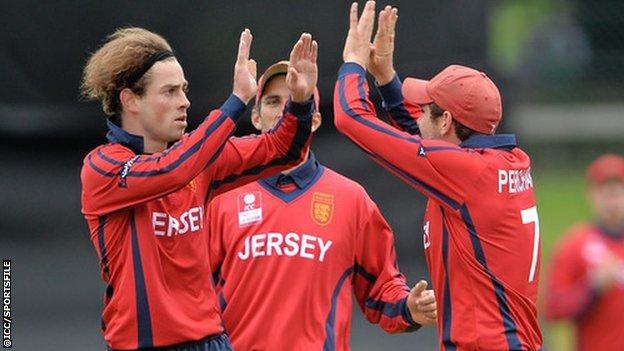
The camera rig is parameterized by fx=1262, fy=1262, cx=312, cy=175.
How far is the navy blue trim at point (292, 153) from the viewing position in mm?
4246

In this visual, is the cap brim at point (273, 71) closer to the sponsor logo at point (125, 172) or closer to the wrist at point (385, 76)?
the wrist at point (385, 76)

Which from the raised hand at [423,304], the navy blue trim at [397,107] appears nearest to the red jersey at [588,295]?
the raised hand at [423,304]

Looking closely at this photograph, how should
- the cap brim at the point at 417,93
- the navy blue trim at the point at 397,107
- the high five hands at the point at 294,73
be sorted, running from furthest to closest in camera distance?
the navy blue trim at the point at 397,107 < the cap brim at the point at 417,93 < the high five hands at the point at 294,73

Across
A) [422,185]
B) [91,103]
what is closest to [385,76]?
[422,185]

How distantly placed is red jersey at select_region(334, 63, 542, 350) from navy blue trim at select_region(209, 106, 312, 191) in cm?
12

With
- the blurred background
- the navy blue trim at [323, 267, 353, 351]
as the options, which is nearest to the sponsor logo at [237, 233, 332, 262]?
the navy blue trim at [323, 267, 353, 351]

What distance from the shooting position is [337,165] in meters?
6.68

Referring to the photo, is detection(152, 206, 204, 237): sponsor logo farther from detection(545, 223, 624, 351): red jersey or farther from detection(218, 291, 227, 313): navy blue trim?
detection(545, 223, 624, 351): red jersey

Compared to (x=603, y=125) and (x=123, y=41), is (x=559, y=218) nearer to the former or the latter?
(x=603, y=125)

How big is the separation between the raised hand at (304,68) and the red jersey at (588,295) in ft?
8.33

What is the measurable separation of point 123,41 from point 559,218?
891 cm

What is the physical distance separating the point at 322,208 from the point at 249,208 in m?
0.29

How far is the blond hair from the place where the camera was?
13.9ft

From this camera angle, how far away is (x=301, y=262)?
4812 mm
